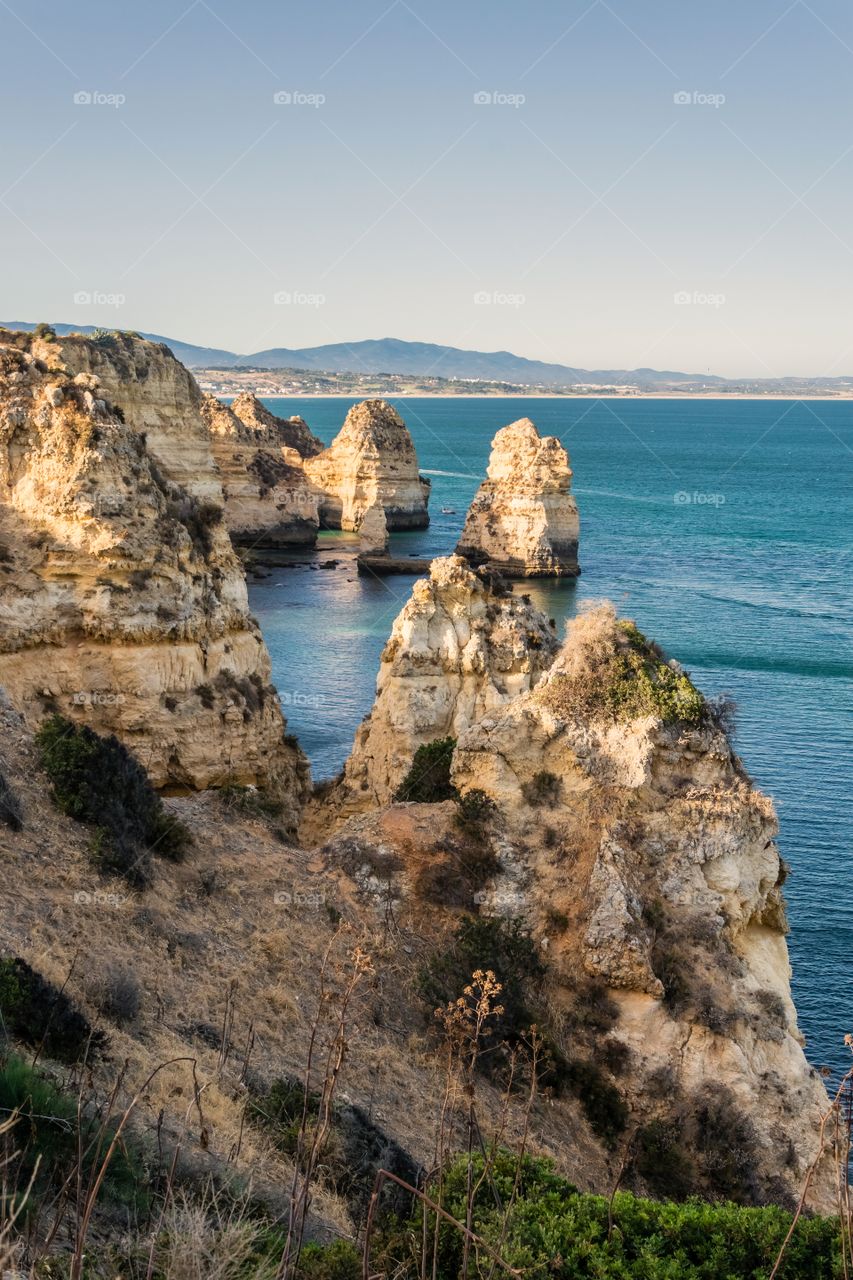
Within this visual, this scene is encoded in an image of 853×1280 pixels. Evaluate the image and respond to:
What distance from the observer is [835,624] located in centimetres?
6975

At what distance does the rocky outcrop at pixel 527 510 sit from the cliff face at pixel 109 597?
2289 inches

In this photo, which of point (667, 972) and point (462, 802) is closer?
point (667, 972)

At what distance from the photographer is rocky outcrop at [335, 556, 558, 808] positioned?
30.2 meters

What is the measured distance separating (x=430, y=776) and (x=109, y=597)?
855cm

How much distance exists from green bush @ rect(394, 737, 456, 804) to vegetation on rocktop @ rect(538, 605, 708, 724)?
469cm

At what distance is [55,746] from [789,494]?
5375 inches

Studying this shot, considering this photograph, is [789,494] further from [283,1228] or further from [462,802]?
[283,1228]

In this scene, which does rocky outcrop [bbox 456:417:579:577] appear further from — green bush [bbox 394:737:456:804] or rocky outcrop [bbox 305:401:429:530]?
green bush [bbox 394:737:456:804]

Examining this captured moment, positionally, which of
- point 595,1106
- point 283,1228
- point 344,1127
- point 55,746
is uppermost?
point 55,746

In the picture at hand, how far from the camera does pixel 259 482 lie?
3971 inches

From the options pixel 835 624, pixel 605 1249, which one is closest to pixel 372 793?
pixel 605 1249

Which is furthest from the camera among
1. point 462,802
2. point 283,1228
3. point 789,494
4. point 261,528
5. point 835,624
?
point 789,494

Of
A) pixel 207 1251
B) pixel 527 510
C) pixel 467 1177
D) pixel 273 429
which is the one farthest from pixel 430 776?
pixel 273 429

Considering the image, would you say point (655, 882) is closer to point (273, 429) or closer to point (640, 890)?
point (640, 890)
